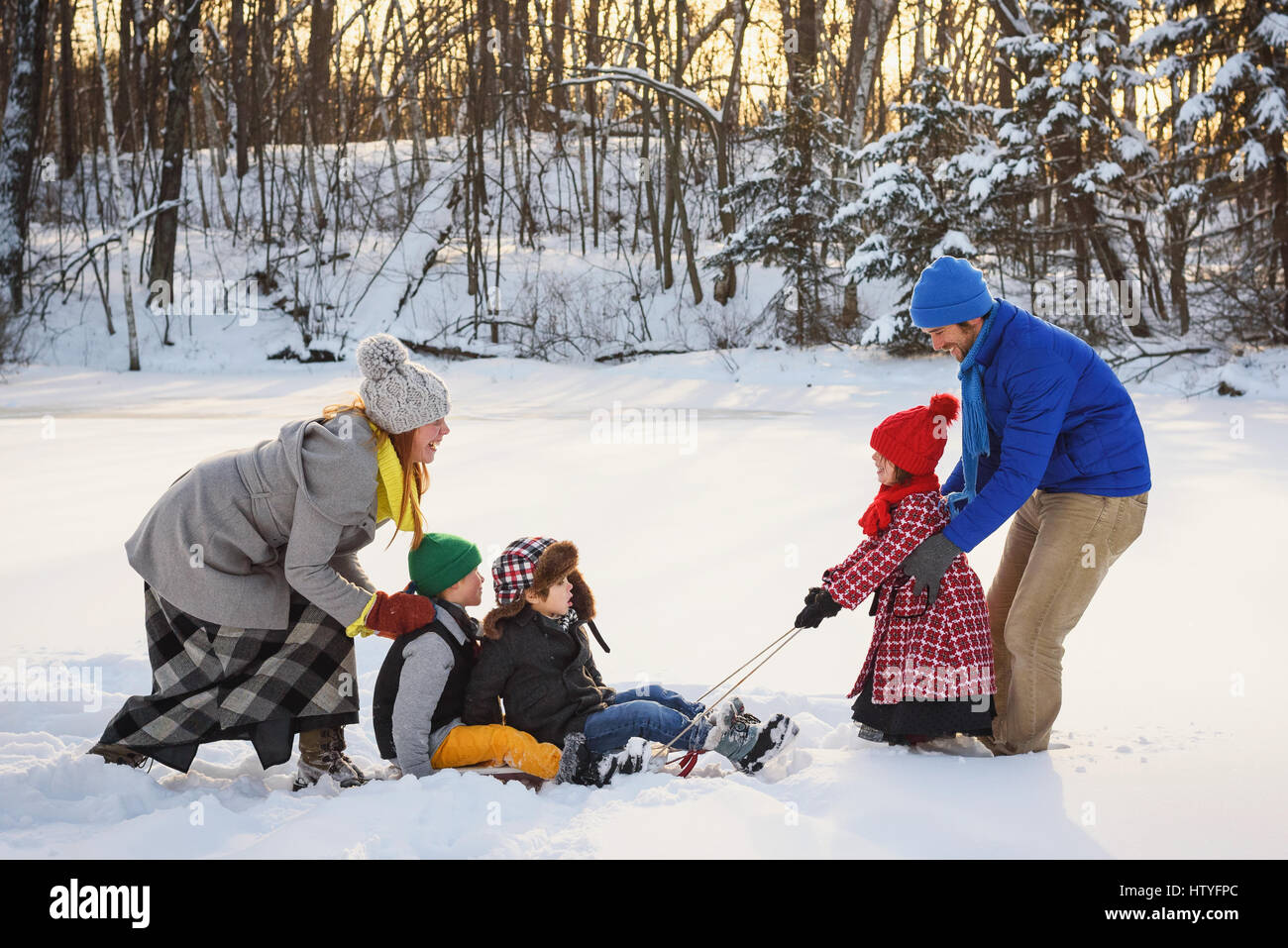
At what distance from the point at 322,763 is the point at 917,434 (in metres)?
2.17

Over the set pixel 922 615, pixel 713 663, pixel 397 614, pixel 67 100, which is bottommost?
pixel 713 663

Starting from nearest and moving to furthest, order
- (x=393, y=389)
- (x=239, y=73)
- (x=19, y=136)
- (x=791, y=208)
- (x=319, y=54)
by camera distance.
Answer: (x=393, y=389) → (x=791, y=208) → (x=19, y=136) → (x=239, y=73) → (x=319, y=54)

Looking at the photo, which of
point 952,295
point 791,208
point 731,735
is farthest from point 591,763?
point 791,208

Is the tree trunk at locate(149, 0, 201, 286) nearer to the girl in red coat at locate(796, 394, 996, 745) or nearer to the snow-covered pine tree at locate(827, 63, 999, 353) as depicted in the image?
the snow-covered pine tree at locate(827, 63, 999, 353)

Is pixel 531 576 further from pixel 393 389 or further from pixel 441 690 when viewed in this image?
pixel 393 389

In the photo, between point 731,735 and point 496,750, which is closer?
point 496,750

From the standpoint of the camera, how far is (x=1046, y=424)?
3307mm

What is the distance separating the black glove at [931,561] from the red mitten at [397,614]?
4.93 feet

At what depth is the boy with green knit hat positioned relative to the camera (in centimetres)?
329

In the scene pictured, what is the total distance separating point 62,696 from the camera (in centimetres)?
414

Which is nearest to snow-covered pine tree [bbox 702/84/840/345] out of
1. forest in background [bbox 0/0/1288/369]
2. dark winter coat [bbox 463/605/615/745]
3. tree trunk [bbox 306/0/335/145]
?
forest in background [bbox 0/0/1288/369]

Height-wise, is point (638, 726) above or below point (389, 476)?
below
